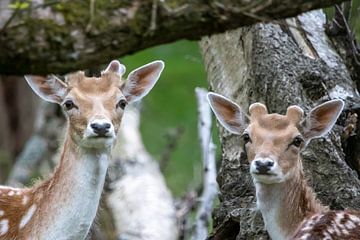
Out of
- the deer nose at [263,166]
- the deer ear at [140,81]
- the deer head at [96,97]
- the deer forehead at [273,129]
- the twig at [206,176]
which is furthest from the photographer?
the twig at [206,176]

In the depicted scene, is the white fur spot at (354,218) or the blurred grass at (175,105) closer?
the white fur spot at (354,218)

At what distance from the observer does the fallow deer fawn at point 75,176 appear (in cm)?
695

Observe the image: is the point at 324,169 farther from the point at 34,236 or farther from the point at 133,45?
the point at 133,45

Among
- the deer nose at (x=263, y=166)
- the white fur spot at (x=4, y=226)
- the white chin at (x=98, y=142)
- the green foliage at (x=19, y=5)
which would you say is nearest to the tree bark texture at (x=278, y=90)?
the deer nose at (x=263, y=166)

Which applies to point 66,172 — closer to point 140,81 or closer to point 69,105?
point 69,105

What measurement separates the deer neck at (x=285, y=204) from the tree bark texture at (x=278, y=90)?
0.98 feet

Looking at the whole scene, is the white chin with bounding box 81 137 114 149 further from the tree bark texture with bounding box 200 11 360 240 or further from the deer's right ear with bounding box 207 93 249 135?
the tree bark texture with bounding box 200 11 360 240

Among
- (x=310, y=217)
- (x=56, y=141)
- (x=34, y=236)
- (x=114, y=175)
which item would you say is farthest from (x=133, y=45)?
(x=56, y=141)

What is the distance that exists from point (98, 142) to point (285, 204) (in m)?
1.14

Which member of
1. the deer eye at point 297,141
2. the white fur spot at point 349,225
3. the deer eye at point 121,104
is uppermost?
the deer eye at point 121,104

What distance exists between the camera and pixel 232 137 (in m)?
7.85

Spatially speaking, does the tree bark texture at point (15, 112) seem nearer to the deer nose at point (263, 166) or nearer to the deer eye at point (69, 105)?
the deer eye at point (69, 105)

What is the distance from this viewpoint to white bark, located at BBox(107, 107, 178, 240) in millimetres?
8202

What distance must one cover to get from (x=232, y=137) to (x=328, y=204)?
0.99 meters
